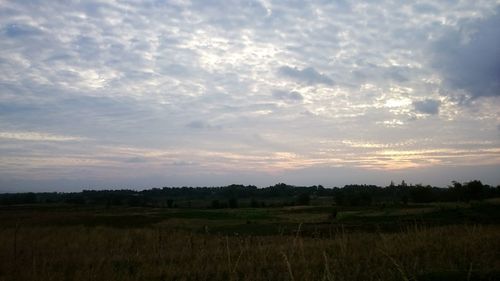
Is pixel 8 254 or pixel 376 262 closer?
pixel 376 262

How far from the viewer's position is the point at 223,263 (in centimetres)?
901

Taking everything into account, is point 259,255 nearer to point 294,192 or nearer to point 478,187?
point 478,187

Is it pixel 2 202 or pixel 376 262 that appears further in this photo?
pixel 2 202

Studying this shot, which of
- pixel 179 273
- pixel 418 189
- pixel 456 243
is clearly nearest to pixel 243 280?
pixel 179 273

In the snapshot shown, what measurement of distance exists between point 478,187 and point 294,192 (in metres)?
120

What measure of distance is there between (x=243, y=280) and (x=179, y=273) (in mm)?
1558

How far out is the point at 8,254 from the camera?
1233 cm

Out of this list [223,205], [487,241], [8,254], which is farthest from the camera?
[223,205]

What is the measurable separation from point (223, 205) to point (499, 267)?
381 ft

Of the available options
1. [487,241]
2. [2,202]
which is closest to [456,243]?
[487,241]

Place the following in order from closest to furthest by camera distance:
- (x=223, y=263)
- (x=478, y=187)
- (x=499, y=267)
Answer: (x=499, y=267) → (x=223, y=263) → (x=478, y=187)

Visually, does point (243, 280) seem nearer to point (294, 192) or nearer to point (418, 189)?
point (418, 189)

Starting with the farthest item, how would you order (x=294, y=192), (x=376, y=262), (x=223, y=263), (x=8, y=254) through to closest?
(x=294, y=192)
(x=8, y=254)
(x=223, y=263)
(x=376, y=262)

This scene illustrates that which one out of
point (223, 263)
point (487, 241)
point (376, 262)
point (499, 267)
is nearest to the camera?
point (499, 267)
